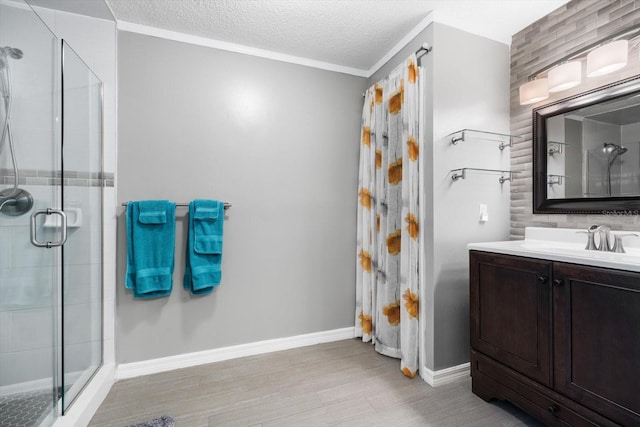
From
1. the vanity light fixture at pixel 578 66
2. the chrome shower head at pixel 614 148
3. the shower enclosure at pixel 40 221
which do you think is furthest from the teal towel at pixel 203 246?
the chrome shower head at pixel 614 148

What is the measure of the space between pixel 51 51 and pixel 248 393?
229 cm

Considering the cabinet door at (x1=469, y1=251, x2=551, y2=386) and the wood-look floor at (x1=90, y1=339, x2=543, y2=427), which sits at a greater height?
the cabinet door at (x1=469, y1=251, x2=551, y2=386)

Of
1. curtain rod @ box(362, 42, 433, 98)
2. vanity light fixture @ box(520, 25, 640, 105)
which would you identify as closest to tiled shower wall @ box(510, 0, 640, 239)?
vanity light fixture @ box(520, 25, 640, 105)

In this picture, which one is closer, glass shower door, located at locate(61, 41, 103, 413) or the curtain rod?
glass shower door, located at locate(61, 41, 103, 413)

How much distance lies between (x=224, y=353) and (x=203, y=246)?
0.86 m

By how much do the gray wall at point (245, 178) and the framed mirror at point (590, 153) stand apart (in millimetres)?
1377

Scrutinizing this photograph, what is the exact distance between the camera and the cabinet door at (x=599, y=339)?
1051 mm

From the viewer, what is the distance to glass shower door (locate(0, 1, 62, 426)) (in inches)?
55.4

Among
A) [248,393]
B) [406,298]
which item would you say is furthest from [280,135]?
[248,393]

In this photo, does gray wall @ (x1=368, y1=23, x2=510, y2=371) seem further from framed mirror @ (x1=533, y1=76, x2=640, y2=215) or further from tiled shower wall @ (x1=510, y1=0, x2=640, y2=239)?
framed mirror @ (x1=533, y1=76, x2=640, y2=215)

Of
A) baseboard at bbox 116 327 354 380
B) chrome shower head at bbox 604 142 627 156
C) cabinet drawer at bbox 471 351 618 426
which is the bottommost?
baseboard at bbox 116 327 354 380

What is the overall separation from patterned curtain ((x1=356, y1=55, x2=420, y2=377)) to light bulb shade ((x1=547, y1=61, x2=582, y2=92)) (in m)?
0.79

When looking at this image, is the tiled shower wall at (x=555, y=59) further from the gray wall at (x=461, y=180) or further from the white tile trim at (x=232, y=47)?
the white tile trim at (x=232, y=47)

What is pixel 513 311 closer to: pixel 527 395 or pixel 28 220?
pixel 527 395
